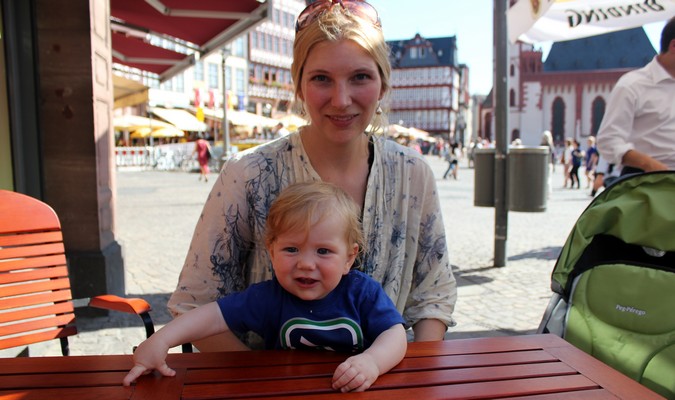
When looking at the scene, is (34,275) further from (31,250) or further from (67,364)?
(67,364)

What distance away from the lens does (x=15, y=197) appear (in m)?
2.65

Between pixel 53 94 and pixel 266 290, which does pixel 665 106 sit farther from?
pixel 53 94

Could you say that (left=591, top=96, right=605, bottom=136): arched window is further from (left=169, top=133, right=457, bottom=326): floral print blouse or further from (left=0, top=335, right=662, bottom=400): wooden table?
(left=0, top=335, right=662, bottom=400): wooden table

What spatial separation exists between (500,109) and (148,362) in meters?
5.58

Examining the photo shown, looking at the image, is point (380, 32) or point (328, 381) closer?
point (328, 381)

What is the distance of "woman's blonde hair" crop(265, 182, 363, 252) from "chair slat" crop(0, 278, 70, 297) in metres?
1.53

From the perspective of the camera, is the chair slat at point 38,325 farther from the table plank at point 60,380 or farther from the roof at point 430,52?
the roof at point 430,52

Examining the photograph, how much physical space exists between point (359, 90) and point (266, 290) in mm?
713

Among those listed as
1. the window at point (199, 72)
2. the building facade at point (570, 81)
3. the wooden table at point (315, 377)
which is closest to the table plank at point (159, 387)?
the wooden table at point (315, 377)

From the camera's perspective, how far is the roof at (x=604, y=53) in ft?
207

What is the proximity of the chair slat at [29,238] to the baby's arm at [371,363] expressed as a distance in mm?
1880

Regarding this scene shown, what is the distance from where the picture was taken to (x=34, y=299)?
8.73 ft

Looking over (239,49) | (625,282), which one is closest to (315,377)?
(625,282)

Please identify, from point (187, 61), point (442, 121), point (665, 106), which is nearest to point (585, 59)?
point (442, 121)
